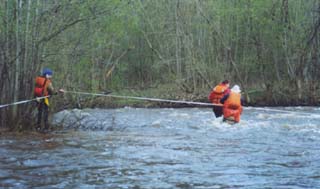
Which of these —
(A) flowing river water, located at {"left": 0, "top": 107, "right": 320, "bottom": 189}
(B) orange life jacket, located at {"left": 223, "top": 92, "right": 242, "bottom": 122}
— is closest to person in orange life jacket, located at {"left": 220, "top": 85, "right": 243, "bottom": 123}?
(B) orange life jacket, located at {"left": 223, "top": 92, "right": 242, "bottom": 122}

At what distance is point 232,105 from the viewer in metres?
16.6

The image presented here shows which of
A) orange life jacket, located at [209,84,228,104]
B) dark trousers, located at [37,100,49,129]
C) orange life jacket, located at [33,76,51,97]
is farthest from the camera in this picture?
orange life jacket, located at [209,84,228,104]

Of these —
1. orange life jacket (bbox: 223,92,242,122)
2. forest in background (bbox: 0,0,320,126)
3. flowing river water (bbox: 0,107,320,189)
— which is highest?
forest in background (bbox: 0,0,320,126)

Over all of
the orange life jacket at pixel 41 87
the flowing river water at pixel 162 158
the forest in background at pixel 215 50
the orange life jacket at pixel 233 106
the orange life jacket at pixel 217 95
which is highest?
the forest in background at pixel 215 50

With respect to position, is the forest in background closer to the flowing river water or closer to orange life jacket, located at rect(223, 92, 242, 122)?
orange life jacket, located at rect(223, 92, 242, 122)

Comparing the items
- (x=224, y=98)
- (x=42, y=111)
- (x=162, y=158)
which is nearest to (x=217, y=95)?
(x=224, y=98)

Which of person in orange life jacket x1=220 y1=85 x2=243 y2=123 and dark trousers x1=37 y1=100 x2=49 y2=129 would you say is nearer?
dark trousers x1=37 y1=100 x2=49 y2=129

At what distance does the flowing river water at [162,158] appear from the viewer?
9.10 metres

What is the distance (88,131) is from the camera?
17.0m

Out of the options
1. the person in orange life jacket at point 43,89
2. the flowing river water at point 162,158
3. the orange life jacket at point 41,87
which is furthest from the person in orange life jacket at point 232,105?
the orange life jacket at point 41,87

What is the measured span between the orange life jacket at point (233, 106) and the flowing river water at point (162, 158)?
55 centimetres

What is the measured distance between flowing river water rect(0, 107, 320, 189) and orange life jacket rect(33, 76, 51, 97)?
1.08 m

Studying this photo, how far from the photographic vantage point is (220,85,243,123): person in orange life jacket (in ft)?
54.0

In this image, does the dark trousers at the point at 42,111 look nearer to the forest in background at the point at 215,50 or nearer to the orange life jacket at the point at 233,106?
the orange life jacket at the point at 233,106
